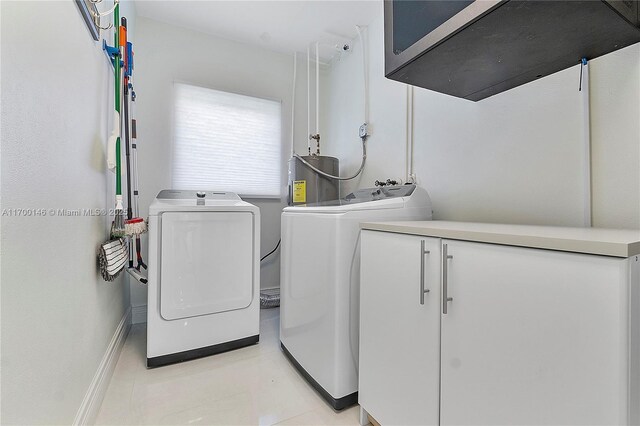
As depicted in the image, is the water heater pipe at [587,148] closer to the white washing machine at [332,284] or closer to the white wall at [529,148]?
the white wall at [529,148]

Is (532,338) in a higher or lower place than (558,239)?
lower

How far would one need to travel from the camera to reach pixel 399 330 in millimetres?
1085

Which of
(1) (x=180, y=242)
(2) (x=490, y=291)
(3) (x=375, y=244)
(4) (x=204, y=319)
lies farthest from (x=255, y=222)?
(2) (x=490, y=291)

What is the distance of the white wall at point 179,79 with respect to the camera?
246cm

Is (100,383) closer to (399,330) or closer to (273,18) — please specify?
(399,330)

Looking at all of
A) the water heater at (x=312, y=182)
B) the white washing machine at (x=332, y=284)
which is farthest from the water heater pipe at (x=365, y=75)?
the white washing machine at (x=332, y=284)

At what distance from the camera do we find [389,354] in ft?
3.69

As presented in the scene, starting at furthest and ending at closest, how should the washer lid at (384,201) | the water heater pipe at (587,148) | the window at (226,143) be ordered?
the window at (226,143) → the washer lid at (384,201) → the water heater pipe at (587,148)

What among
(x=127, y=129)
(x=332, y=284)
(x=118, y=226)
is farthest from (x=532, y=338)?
(x=127, y=129)

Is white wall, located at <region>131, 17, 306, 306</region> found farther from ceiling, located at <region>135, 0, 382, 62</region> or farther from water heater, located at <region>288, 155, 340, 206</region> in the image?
water heater, located at <region>288, 155, 340, 206</region>

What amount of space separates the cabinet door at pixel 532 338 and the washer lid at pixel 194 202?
1448 millimetres

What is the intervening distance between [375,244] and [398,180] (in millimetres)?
1055

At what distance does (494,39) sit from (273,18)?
200 cm

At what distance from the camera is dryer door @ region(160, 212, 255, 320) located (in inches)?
69.3
